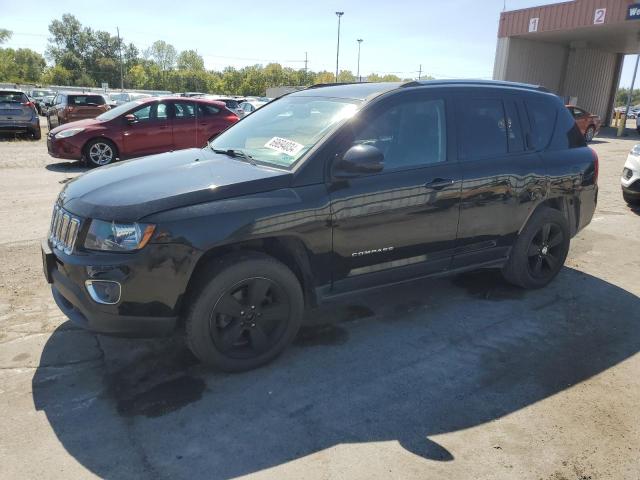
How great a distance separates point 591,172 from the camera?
16.0ft

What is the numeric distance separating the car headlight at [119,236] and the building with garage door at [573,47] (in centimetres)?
2590

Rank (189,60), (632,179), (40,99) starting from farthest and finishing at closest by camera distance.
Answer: (189,60) < (40,99) < (632,179)

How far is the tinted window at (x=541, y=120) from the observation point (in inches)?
177

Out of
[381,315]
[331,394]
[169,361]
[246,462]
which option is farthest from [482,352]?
[169,361]

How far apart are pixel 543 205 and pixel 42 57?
133 meters

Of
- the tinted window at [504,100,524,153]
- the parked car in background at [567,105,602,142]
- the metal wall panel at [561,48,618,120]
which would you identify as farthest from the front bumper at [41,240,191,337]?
the metal wall panel at [561,48,618,120]

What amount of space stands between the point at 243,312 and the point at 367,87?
206 centimetres

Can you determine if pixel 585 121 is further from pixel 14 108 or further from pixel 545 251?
pixel 14 108

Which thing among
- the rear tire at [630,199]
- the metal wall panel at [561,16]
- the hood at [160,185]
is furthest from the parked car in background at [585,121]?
the hood at [160,185]

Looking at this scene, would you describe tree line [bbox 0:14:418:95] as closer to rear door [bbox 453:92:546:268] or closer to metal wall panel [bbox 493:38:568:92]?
metal wall panel [bbox 493:38:568:92]

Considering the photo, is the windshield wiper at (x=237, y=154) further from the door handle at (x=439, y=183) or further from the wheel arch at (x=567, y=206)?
the wheel arch at (x=567, y=206)

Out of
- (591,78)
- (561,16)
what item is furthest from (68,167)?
(591,78)

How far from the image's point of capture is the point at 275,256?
10.9 ft

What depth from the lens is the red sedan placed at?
10727mm
